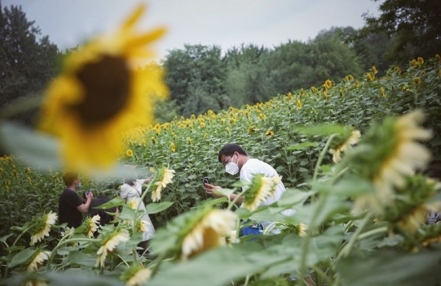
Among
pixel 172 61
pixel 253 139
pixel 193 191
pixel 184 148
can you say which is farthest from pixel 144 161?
pixel 172 61

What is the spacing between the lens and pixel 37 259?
0.91m

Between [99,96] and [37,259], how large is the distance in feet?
2.42

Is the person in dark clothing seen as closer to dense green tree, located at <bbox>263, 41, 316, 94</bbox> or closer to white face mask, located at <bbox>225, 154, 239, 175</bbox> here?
white face mask, located at <bbox>225, 154, 239, 175</bbox>

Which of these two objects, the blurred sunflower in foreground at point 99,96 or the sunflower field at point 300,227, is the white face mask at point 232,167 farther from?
the blurred sunflower in foreground at point 99,96

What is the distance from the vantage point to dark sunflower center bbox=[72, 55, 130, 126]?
35 centimetres

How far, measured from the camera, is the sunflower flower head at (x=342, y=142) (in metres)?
0.75

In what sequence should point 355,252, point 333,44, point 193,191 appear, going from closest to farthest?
1. point 355,252
2. point 193,191
3. point 333,44

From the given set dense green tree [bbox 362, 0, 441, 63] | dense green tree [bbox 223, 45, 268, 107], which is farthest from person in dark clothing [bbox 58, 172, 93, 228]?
dense green tree [bbox 223, 45, 268, 107]

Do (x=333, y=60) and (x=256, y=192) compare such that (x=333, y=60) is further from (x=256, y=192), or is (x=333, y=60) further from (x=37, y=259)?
(x=37, y=259)

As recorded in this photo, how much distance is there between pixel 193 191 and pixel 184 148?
103 centimetres

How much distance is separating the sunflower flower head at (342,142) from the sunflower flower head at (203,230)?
35cm

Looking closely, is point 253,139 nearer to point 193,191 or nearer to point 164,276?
point 193,191

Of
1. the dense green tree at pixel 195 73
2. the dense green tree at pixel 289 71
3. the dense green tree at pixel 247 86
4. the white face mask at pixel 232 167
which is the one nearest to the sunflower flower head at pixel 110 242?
the white face mask at pixel 232 167

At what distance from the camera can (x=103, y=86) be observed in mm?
362
